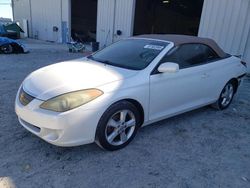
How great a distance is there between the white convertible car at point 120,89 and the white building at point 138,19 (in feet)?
15.8

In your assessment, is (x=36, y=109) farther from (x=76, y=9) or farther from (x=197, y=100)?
(x=76, y=9)

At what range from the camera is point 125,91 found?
3137mm

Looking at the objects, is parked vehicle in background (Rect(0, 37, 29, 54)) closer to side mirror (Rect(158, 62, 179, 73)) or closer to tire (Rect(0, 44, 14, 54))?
tire (Rect(0, 44, 14, 54))

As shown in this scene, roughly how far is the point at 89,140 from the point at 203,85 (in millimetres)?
2224

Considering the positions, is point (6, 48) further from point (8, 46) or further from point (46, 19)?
point (46, 19)

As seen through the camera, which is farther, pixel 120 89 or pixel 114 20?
pixel 114 20

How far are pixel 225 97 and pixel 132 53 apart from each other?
222 centimetres

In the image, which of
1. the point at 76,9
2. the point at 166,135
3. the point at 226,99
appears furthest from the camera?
the point at 76,9

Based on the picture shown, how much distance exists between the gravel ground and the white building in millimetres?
5626

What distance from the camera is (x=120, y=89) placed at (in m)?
3.10

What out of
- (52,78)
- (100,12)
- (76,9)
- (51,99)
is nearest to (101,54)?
(52,78)

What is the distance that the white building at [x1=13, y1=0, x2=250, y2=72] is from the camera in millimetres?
8789

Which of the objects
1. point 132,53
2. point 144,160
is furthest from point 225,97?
point 144,160

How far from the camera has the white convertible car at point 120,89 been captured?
2854mm
